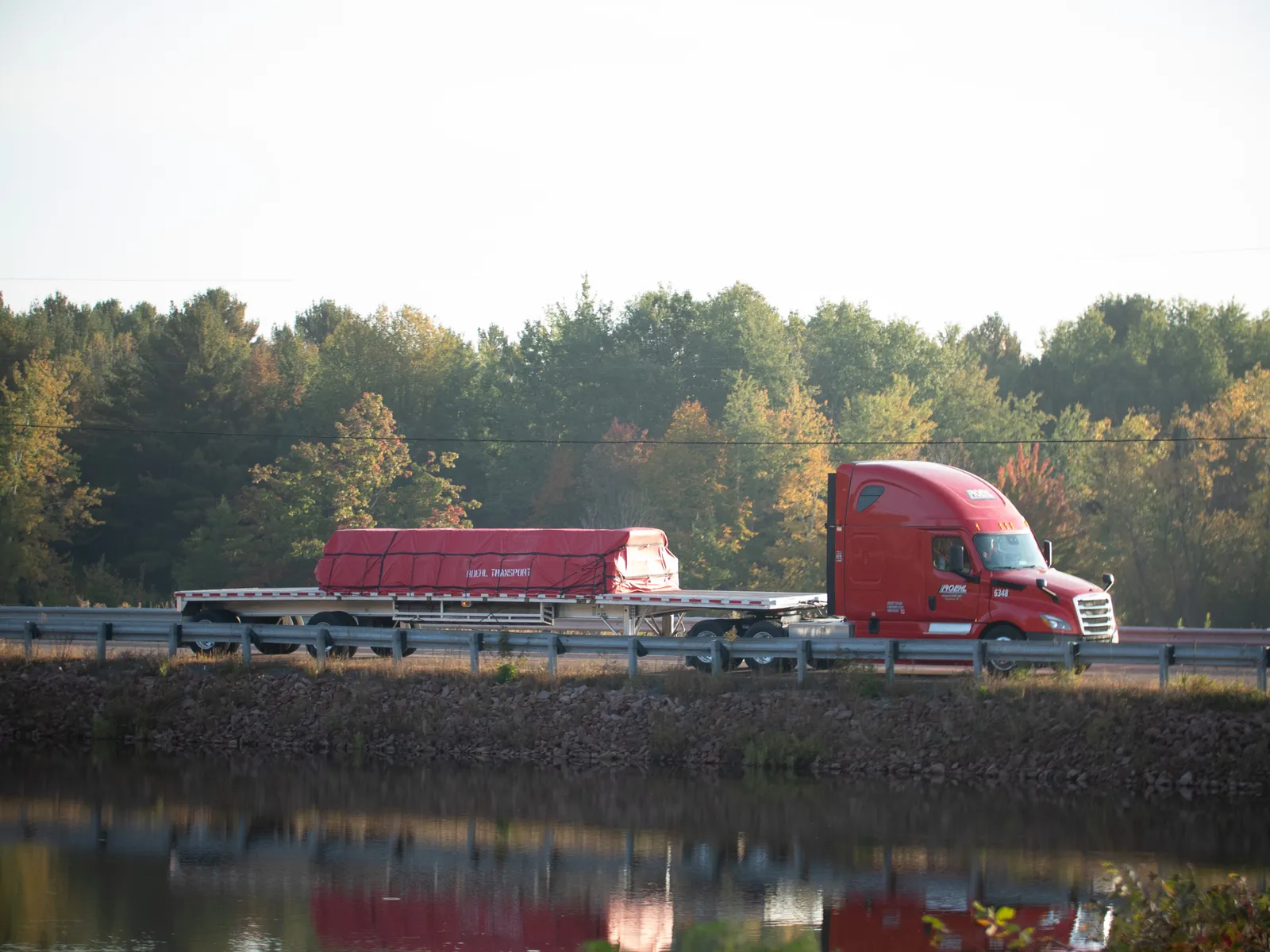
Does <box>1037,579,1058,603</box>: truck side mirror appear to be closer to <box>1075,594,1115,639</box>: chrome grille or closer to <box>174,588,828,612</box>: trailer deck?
<box>1075,594,1115,639</box>: chrome grille

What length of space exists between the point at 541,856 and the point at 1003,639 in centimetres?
860

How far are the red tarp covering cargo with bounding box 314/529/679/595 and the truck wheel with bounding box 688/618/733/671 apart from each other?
2620 millimetres

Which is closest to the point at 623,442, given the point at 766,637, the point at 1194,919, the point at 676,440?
the point at 676,440

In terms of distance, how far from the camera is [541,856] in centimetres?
1708

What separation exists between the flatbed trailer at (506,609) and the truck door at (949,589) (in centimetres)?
266

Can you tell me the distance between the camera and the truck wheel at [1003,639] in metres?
22.3

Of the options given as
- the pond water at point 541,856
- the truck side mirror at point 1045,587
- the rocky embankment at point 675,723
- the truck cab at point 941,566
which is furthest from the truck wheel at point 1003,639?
the pond water at point 541,856

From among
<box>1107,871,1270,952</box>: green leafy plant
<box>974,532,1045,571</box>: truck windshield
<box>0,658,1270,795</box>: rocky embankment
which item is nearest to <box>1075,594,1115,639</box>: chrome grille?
<box>974,532,1045,571</box>: truck windshield

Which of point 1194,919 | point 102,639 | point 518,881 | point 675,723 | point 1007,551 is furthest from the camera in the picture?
point 102,639

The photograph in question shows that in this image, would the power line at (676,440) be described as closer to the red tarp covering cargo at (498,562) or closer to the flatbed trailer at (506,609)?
the flatbed trailer at (506,609)

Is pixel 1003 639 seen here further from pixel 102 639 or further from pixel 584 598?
pixel 102 639

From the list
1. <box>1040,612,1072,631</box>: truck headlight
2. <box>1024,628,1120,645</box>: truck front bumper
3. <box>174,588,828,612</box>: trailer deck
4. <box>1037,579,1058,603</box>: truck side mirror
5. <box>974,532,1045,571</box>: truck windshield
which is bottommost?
<box>1024,628,1120,645</box>: truck front bumper

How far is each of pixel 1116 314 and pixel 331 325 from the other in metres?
59.5

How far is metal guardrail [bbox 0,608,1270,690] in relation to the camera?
21031 mm
